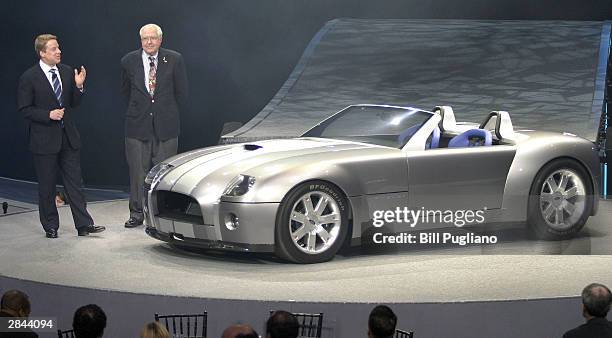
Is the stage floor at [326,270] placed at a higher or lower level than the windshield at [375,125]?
lower

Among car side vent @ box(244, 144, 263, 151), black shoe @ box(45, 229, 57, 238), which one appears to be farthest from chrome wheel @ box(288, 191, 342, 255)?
black shoe @ box(45, 229, 57, 238)

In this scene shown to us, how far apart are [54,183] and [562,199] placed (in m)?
3.89

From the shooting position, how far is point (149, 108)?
349 inches

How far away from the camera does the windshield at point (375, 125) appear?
8.01m

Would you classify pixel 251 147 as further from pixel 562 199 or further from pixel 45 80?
pixel 562 199

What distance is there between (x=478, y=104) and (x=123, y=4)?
202 inches

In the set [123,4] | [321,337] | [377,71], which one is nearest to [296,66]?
[377,71]

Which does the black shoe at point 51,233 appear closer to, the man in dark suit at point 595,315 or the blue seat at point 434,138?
the blue seat at point 434,138

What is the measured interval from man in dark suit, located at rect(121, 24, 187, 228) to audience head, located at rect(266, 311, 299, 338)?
462 cm

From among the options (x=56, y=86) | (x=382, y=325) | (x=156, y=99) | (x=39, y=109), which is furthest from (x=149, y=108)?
(x=382, y=325)

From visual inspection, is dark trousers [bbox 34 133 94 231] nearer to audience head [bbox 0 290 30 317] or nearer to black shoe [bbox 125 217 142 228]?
black shoe [bbox 125 217 142 228]

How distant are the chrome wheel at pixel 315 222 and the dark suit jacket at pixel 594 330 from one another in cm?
275

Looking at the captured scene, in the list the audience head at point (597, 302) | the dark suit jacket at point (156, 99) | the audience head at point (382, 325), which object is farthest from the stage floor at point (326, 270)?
the audience head at point (382, 325)

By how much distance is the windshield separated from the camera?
801 cm
